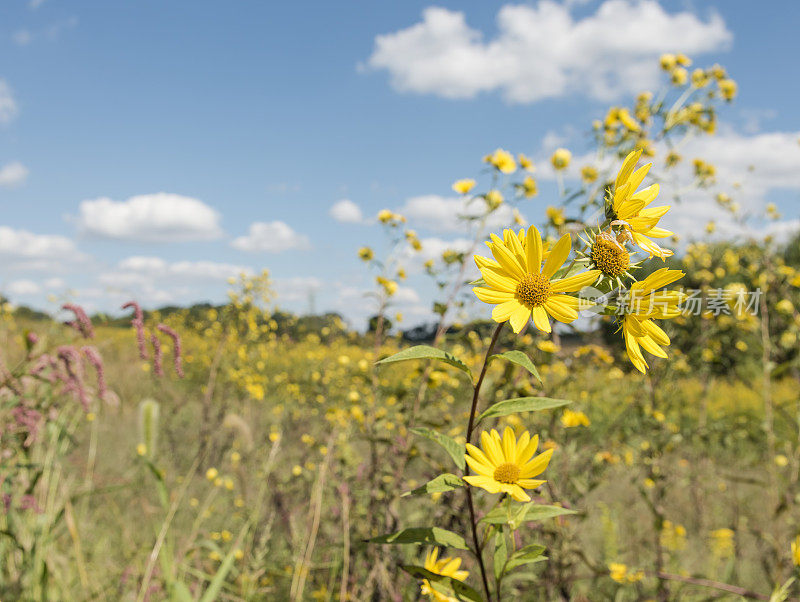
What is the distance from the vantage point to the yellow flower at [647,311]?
25.4 inches

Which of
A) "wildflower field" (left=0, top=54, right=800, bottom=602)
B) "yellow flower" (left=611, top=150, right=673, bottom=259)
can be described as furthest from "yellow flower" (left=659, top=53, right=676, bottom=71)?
"yellow flower" (left=611, top=150, right=673, bottom=259)

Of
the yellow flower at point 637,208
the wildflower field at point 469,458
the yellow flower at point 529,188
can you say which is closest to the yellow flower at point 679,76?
the wildflower field at point 469,458

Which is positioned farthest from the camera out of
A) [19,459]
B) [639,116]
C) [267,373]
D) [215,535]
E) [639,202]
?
[267,373]

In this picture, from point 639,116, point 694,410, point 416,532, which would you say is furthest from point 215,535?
point 694,410

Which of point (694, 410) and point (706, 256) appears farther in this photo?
point (694, 410)

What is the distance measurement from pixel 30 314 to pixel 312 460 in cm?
554

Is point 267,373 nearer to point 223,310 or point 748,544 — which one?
point 223,310

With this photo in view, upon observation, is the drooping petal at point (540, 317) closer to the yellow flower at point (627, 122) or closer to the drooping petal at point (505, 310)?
the drooping petal at point (505, 310)

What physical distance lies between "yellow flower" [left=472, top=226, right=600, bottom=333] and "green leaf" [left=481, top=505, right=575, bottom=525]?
247 millimetres

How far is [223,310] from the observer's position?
3809mm

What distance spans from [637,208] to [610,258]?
0.25ft

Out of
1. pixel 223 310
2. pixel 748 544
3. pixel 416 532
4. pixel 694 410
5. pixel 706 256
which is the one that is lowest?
pixel 748 544

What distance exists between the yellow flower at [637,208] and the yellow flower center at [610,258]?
0.04m

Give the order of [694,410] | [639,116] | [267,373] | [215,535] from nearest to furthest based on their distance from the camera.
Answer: [639,116] → [215,535] → [694,410] → [267,373]
